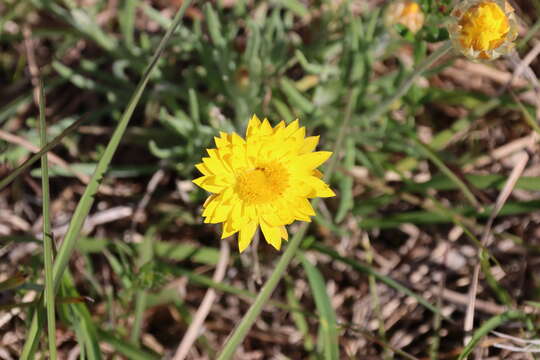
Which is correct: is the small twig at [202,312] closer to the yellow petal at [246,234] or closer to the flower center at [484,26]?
the yellow petal at [246,234]

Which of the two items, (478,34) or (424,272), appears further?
(424,272)

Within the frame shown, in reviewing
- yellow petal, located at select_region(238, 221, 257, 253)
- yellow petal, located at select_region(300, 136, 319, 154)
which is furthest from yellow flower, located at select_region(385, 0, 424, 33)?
yellow petal, located at select_region(238, 221, 257, 253)

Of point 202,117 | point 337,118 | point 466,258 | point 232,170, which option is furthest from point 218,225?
point 466,258

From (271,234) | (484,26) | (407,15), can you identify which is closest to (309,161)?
(271,234)

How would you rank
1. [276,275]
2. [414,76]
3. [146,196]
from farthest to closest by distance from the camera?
[146,196] → [414,76] → [276,275]

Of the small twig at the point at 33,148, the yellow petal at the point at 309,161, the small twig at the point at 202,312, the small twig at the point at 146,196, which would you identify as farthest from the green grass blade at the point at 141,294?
the yellow petal at the point at 309,161

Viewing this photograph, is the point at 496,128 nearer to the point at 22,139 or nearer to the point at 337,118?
the point at 337,118

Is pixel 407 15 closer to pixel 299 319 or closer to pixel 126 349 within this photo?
pixel 299 319
